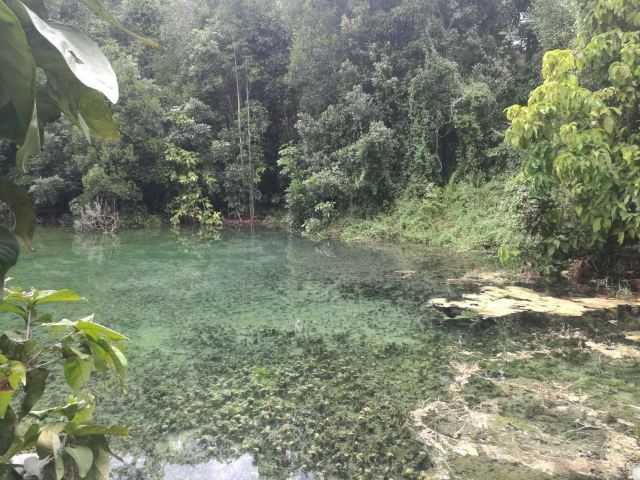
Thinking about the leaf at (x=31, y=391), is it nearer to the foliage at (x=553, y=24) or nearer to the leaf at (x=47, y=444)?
the leaf at (x=47, y=444)

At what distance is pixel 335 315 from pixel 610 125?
326 centimetres

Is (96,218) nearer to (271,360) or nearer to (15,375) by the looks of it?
(271,360)

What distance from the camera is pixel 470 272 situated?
6.77 metres

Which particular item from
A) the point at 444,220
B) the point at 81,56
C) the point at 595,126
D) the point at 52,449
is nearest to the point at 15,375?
the point at 52,449

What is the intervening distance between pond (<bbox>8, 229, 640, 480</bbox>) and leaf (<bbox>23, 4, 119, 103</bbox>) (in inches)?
84.1

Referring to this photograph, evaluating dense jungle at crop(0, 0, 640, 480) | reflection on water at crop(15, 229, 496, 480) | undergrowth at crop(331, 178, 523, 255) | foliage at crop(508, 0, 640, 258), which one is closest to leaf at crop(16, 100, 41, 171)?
dense jungle at crop(0, 0, 640, 480)

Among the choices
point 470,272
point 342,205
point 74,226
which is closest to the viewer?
point 470,272

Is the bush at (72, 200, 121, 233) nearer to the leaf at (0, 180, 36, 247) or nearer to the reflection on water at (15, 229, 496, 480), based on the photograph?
the reflection on water at (15, 229, 496, 480)

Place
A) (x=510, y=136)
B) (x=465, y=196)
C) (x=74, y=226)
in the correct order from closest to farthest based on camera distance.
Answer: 1. (x=510, y=136)
2. (x=465, y=196)
3. (x=74, y=226)

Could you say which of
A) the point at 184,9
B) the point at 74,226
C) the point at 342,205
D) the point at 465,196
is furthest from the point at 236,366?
the point at 184,9

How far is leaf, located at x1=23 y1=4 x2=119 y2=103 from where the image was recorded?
0.48 m

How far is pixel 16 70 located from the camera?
19.2 inches

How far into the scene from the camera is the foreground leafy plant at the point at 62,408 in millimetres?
782

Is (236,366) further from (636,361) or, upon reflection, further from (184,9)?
(184,9)
